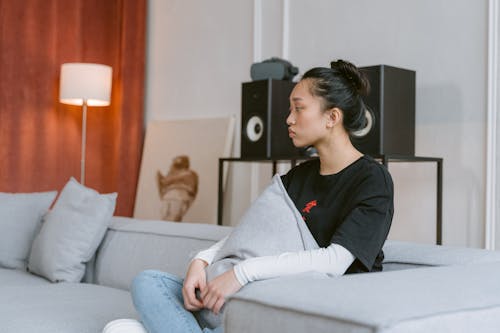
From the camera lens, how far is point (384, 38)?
11.5 feet

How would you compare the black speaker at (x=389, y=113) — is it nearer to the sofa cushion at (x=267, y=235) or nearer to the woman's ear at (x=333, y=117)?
the woman's ear at (x=333, y=117)

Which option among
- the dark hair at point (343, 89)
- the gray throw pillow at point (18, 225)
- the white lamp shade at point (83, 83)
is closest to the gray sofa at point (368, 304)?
the dark hair at point (343, 89)

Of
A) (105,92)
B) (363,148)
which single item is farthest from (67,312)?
(105,92)

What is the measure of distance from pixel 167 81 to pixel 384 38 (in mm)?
1878

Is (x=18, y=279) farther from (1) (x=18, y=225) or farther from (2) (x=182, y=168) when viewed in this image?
(2) (x=182, y=168)

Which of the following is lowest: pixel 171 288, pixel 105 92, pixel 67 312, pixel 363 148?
pixel 67 312

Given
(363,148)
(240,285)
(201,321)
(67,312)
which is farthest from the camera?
(363,148)

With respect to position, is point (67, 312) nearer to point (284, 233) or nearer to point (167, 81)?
point (284, 233)

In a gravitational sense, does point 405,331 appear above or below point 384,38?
below

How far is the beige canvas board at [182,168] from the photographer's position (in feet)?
14.4

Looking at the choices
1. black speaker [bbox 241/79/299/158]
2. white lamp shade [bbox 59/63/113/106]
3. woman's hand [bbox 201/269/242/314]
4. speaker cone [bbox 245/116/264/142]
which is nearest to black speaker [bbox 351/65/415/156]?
black speaker [bbox 241/79/299/158]

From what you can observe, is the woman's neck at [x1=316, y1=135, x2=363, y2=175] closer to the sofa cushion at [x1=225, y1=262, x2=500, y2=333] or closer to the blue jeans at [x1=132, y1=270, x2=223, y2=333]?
the blue jeans at [x1=132, y1=270, x2=223, y2=333]

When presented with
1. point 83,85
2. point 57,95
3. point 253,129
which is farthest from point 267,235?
point 57,95

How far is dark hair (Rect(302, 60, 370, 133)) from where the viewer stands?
182 cm
